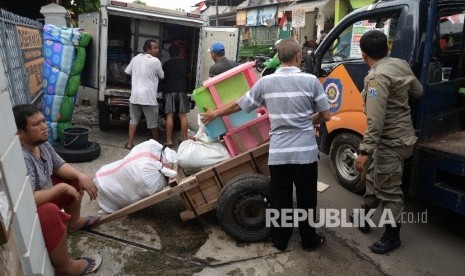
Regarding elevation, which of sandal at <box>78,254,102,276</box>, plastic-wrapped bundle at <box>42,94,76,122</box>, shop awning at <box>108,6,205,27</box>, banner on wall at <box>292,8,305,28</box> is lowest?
sandal at <box>78,254,102,276</box>

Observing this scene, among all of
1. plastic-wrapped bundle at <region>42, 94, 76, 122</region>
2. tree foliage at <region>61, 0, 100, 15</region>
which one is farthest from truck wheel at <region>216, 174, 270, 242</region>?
tree foliage at <region>61, 0, 100, 15</region>

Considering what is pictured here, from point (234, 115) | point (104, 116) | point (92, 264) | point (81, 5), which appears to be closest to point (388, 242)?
point (234, 115)

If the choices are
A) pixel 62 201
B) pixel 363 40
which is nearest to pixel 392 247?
pixel 363 40

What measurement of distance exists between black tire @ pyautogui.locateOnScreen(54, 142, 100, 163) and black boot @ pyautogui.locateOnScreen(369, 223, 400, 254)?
12.7ft

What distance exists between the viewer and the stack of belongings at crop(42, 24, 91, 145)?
17.9 feet

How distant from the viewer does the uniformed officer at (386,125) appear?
296 centimetres

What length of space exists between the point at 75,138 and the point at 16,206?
12.3 feet

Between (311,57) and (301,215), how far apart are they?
213 cm

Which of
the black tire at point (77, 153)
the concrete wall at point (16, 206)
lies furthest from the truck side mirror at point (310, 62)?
the concrete wall at point (16, 206)

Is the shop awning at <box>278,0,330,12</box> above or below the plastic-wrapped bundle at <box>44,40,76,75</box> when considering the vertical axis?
above

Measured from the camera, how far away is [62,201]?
297cm

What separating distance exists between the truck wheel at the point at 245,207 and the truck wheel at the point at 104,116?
4443 mm

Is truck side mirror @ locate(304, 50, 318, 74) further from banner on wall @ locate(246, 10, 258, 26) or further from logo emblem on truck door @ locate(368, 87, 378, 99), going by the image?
banner on wall @ locate(246, 10, 258, 26)

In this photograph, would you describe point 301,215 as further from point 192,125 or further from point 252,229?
point 192,125
